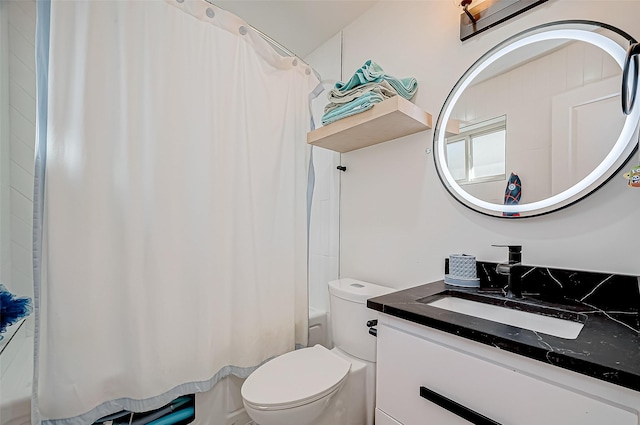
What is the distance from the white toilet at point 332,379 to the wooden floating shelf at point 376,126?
0.80 metres

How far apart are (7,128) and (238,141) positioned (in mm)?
1266

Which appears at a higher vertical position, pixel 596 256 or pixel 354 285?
pixel 596 256

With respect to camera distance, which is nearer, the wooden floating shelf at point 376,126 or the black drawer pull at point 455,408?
the black drawer pull at point 455,408

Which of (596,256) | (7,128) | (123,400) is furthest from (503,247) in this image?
(7,128)

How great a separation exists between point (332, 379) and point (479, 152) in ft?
3.80

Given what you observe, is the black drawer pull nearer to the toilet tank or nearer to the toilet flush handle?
the toilet flush handle

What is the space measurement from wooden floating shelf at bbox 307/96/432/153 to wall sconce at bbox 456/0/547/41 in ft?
1.27

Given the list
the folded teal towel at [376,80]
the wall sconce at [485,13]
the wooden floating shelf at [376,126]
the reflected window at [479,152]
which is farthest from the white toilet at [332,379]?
the wall sconce at [485,13]

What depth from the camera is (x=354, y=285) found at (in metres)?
1.45

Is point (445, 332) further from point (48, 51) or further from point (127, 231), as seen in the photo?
point (48, 51)

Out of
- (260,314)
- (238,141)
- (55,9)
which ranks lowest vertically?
(260,314)

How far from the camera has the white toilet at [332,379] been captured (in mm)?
980

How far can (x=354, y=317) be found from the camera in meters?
1.31

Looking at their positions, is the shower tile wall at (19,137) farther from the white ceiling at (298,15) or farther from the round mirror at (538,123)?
the round mirror at (538,123)
